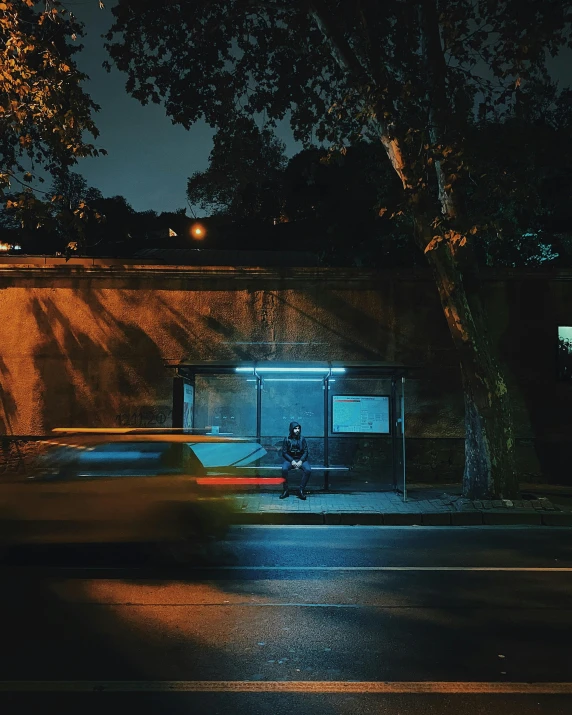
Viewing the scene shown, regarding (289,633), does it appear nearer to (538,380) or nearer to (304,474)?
(304,474)

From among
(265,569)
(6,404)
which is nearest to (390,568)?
(265,569)

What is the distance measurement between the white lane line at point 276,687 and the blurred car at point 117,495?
3093 mm

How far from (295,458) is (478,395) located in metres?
3.86

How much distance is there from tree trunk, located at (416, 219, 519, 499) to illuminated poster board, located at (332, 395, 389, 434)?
2.87 m

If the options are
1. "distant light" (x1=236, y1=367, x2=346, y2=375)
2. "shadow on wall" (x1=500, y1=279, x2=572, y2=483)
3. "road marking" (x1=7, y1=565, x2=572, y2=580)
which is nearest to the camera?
"road marking" (x1=7, y1=565, x2=572, y2=580)

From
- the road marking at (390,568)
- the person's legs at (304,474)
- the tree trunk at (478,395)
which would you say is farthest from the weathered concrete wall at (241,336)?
the road marking at (390,568)

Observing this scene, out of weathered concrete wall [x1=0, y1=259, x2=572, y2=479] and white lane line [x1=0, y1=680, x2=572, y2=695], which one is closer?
white lane line [x1=0, y1=680, x2=572, y2=695]

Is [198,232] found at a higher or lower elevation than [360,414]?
higher

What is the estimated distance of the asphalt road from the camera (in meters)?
3.94

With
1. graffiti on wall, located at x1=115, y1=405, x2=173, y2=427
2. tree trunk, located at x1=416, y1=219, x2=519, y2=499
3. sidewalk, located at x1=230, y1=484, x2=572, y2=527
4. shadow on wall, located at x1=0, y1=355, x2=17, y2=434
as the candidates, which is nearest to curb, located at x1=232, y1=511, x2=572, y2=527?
sidewalk, located at x1=230, y1=484, x2=572, y2=527

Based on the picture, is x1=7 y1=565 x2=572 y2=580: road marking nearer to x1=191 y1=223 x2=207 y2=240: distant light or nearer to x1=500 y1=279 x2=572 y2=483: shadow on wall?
x1=500 y1=279 x2=572 y2=483: shadow on wall

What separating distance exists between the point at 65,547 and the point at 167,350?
352 inches

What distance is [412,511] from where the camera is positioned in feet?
37.7

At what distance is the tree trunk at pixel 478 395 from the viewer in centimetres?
1188
